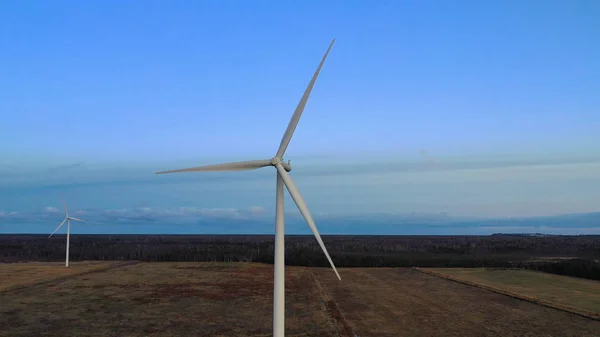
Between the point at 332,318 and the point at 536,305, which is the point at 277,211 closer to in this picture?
the point at 332,318

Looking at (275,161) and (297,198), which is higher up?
(275,161)

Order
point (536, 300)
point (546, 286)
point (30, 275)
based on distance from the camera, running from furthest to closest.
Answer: point (30, 275)
point (546, 286)
point (536, 300)

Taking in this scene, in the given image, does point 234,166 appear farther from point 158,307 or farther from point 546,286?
point 546,286

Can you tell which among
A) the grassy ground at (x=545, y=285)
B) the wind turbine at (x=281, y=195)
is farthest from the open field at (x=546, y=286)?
the wind turbine at (x=281, y=195)

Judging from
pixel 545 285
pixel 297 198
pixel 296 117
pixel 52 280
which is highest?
pixel 296 117

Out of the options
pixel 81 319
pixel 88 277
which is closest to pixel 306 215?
pixel 81 319

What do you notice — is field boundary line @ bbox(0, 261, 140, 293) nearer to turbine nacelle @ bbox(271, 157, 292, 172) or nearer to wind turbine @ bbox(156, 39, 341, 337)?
wind turbine @ bbox(156, 39, 341, 337)

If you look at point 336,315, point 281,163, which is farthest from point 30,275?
Result: point 281,163
